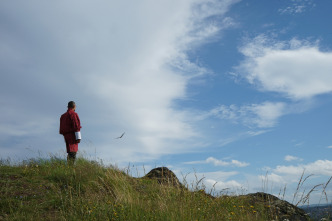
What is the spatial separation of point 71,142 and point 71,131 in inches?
15.2

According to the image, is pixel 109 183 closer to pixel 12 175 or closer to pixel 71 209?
pixel 71 209

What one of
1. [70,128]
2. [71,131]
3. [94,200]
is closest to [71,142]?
[71,131]

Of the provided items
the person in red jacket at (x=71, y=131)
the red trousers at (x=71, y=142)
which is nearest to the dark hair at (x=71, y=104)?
the person in red jacket at (x=71, y=131)

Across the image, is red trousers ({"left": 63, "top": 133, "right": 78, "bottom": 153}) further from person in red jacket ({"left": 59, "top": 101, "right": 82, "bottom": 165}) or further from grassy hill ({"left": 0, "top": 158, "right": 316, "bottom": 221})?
grassy hill ({"left": 0, "top": 158, "right": 316, "bottom": 221})

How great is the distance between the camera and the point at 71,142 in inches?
422

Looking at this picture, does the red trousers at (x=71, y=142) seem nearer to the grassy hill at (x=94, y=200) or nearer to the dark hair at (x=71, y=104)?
the grassy hill at (x=94, y=200)

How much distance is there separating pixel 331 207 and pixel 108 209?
14.1 feet

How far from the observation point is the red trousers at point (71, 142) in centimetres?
1066

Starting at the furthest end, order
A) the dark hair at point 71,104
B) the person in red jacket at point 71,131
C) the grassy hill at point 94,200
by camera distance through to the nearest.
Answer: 1. the dark hair at point 71,104
2. the person in red jacket at point 71,131
3. the grassy hill at point 94,200

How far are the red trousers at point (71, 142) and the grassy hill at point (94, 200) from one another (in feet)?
1.78

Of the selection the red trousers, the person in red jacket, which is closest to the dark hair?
the person in red jacket

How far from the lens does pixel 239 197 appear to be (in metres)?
9.35

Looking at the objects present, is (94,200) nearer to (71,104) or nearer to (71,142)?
(71,142)

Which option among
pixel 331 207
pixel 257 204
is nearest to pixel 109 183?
pixel 257 204
